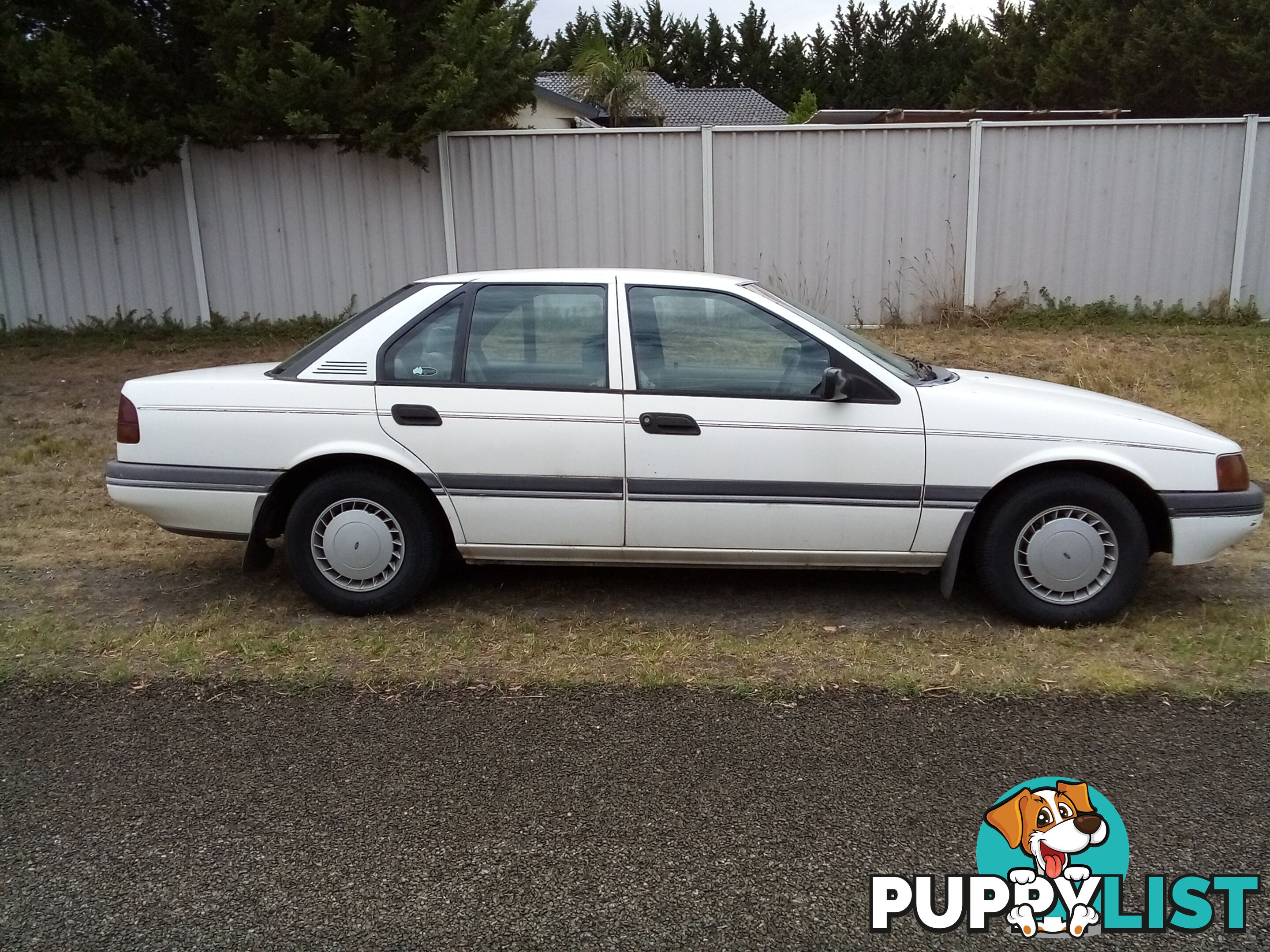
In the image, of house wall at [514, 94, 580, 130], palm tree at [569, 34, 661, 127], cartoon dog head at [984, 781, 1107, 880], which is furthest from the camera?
house wall at [514, 94, 580, 130]

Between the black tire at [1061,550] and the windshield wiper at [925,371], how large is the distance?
0.67m

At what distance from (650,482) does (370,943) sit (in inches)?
94.6

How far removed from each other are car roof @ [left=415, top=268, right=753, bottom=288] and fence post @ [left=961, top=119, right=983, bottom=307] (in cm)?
656

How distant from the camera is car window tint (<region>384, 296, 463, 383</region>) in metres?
4.87

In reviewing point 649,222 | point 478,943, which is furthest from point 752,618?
point 649,222

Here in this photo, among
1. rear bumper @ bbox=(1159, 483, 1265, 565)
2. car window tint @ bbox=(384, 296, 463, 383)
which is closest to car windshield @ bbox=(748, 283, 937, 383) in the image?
rear bumper @ bbox=(1159, 483, 1265, 565)

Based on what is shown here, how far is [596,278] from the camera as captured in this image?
16.4ft

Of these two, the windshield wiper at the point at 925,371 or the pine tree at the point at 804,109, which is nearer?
the windshield wiper at the point at 925,371

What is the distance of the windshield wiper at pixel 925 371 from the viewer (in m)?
5.03

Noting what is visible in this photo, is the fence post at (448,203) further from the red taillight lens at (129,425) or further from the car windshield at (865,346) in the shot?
the car windshield at (865,346)

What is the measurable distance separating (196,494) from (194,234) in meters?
7.22

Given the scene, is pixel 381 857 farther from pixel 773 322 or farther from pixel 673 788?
pixel 773 322

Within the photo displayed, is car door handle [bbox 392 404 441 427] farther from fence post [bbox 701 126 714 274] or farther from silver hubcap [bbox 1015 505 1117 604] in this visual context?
fence post [bbox 701 126 714 274]

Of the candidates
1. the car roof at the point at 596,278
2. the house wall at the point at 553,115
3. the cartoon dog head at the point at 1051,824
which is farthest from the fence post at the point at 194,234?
the house wall at the point at 553,115
